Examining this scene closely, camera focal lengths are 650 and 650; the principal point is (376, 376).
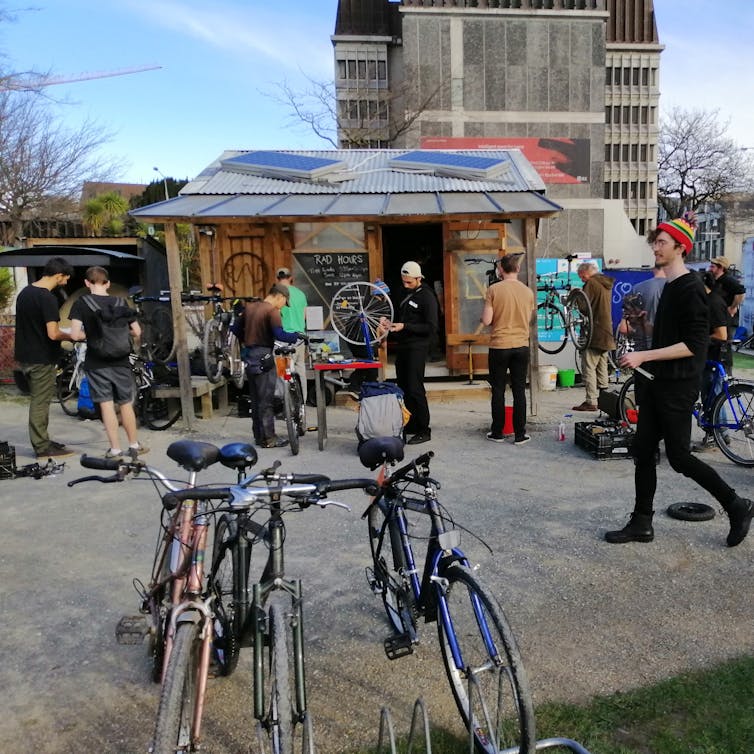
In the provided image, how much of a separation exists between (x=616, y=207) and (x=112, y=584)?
114ft

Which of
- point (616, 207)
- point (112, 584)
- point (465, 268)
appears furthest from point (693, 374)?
point (616, 207)

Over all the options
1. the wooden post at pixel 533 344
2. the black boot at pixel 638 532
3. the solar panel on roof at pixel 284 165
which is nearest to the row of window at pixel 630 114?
the solar panel on roof at pixel 284 165

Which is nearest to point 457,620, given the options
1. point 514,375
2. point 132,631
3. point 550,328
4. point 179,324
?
point 132,631

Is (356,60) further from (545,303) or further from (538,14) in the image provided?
(545,303)

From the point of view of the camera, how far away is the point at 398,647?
2.83 meters

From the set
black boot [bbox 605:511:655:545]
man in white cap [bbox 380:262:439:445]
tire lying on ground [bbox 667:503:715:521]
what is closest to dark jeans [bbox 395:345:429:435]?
man in white cap [bbox 380:262:439:445]

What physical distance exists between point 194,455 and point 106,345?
4.08 m

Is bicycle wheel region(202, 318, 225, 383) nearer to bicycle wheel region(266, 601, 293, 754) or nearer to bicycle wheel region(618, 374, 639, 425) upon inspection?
bicycle wheel region(618, 374, 639, 425)

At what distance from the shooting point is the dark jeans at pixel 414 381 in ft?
22.1

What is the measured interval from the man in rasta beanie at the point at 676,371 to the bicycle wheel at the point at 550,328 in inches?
279

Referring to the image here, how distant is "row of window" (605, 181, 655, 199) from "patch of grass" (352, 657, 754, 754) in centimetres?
6699

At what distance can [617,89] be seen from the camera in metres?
58.8

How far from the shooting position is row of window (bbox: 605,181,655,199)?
63.8 m

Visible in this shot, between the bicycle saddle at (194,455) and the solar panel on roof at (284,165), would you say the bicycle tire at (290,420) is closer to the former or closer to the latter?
the solar panel on roof at (284,165)
